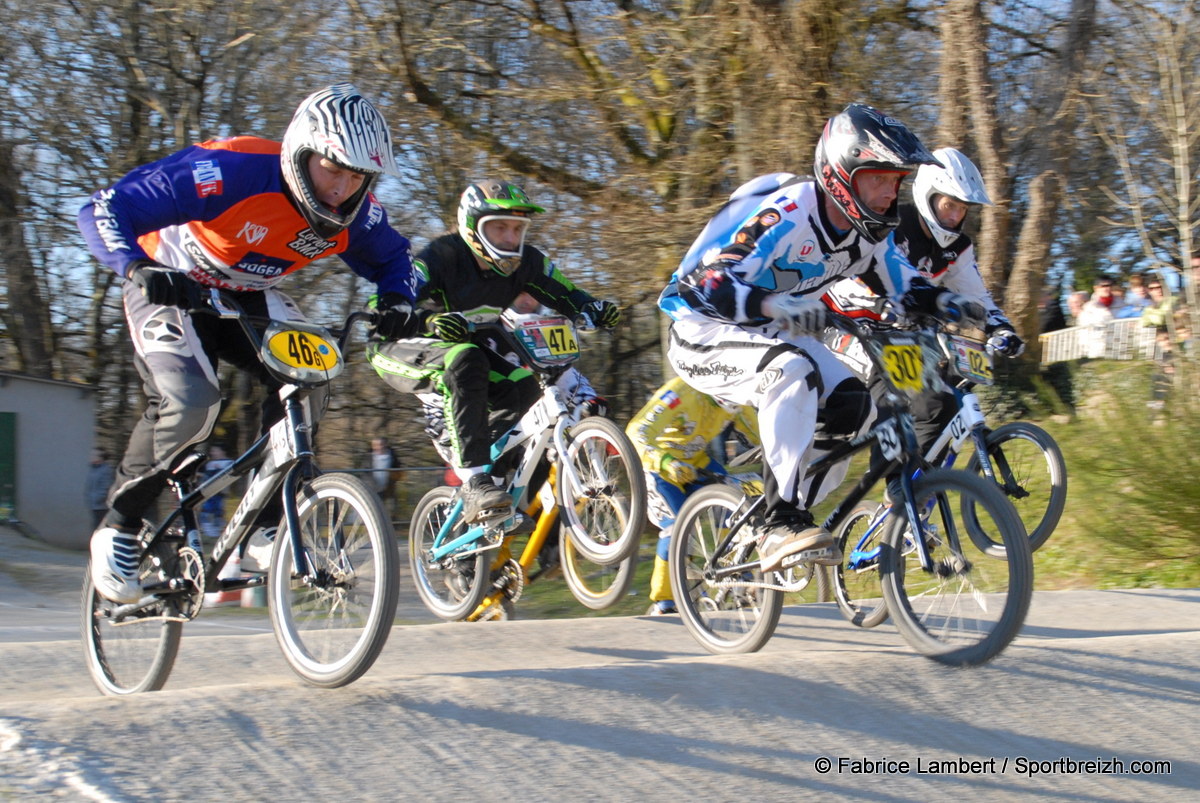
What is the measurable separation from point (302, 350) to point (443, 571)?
2764mm

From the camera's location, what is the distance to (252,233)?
4.13 m

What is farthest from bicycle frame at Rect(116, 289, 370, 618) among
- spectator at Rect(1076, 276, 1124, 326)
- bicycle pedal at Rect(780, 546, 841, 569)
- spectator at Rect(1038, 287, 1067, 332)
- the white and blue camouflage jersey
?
spectator at Rect(1038, 287, 1067, 332)

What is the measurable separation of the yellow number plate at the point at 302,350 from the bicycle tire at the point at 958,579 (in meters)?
2.03

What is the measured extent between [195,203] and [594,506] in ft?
8.59

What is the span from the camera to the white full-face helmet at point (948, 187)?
20.3 feet

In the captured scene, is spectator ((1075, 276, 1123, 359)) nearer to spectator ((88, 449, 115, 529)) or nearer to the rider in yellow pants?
the rider in yellow pants

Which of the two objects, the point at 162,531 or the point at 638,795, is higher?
the point at 162,531

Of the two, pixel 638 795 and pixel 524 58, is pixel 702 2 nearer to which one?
pixel 524 58

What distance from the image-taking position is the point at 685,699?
3.54m

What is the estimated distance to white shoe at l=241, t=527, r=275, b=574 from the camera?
3.90 meters

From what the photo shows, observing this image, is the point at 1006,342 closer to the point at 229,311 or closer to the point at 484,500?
the point at 484,500

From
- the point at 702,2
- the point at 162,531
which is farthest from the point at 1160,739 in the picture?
the point at 702,2

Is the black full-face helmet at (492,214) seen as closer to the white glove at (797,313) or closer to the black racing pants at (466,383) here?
the black racing pants at (466,383)

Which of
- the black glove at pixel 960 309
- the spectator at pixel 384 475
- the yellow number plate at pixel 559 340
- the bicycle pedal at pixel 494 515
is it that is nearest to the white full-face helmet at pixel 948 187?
the black glove at pixel 960 309
